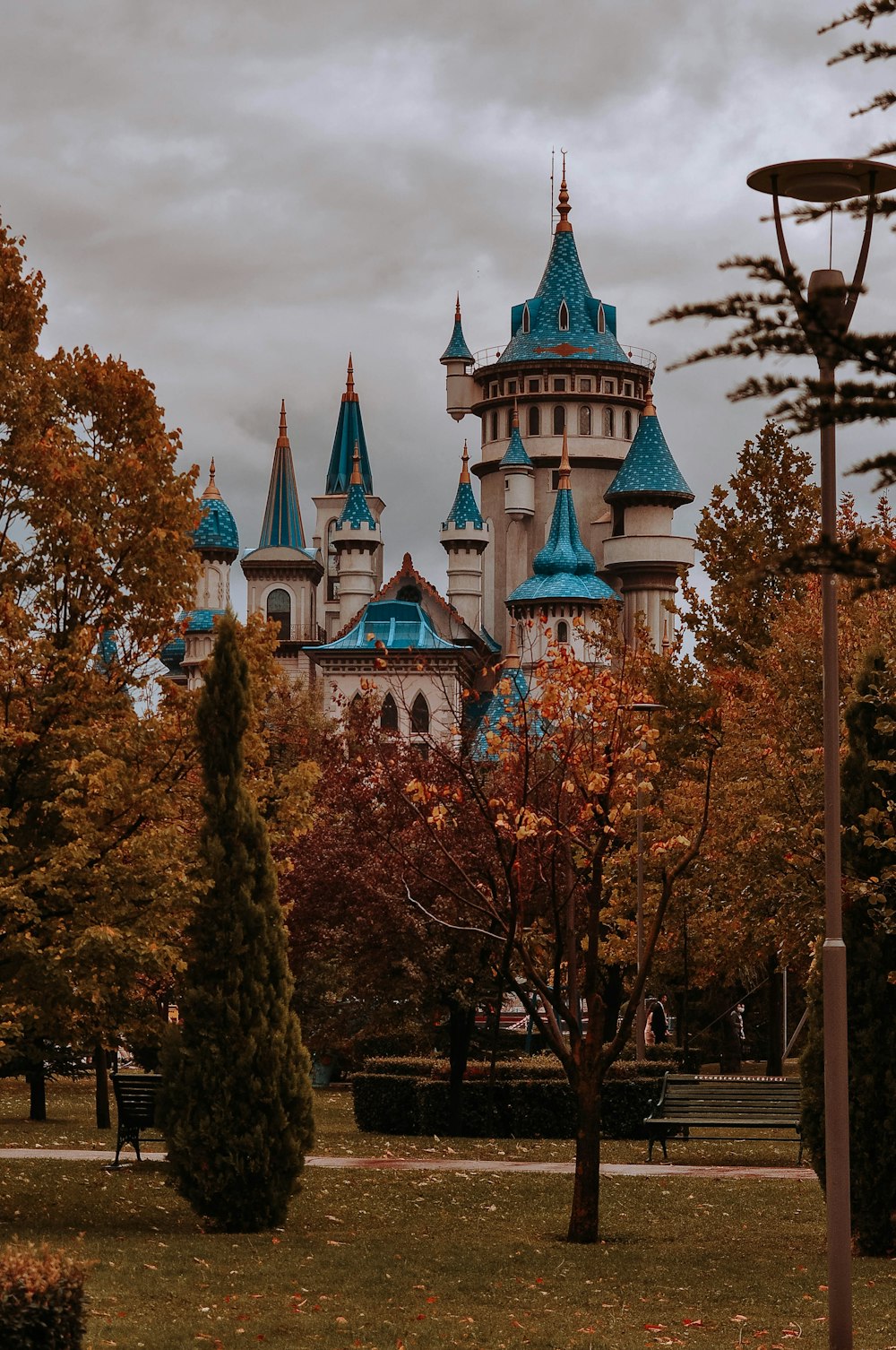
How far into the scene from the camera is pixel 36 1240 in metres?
14.8

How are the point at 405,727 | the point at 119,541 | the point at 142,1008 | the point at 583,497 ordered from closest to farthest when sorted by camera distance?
the point at 119,541 < the point at 142,1008 < the point at 405,727 < the point at 583,497

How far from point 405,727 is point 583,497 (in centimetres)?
1812

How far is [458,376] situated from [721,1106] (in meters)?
83.2

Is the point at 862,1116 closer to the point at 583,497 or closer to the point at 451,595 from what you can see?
the point at 451,595

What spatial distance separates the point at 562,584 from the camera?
87.4 metres

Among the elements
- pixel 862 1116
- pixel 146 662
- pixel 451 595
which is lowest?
pixel 862 1116

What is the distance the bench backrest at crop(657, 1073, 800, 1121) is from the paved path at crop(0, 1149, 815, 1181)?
609mm

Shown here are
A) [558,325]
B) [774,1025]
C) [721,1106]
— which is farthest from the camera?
[558,325]

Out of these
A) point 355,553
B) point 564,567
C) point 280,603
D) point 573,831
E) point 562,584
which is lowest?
point 573,831

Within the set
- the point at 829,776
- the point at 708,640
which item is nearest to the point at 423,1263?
the point at 829,776

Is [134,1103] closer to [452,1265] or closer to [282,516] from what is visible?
[452,1265]

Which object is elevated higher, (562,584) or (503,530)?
(503,530)

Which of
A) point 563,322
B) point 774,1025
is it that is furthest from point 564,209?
point 774,1025

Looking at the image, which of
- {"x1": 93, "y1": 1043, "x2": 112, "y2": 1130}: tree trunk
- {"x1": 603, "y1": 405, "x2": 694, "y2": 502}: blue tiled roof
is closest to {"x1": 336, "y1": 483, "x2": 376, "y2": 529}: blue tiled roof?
{"x1": 603, "y1": 405, "x2": 694, "y2": 502}: blue tiled roof
